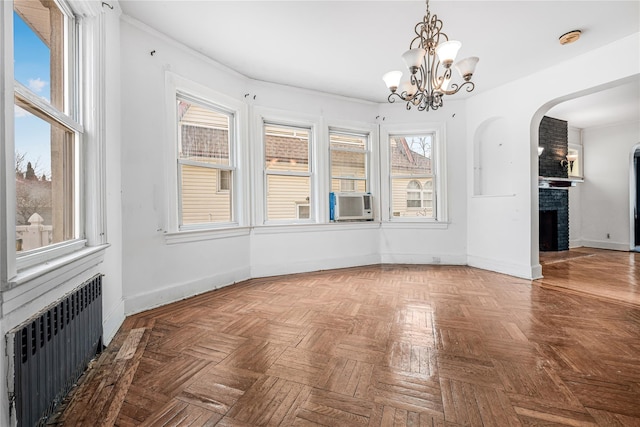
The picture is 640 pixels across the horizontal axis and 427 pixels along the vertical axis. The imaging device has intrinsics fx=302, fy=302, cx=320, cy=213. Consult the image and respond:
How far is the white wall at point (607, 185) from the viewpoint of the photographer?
6433 mm

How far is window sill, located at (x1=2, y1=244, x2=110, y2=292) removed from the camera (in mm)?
1170

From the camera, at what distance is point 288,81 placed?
13.7 ft

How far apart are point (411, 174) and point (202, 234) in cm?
344

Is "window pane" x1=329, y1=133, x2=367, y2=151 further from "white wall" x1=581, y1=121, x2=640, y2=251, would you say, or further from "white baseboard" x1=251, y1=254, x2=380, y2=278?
"white wall" x1=581, y1=121, x2=640, y2=251

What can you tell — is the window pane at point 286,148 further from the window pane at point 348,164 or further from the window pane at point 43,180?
the window pane at point 43,180

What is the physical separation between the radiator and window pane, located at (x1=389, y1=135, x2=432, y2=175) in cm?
442

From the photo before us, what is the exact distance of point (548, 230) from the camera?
260 inches

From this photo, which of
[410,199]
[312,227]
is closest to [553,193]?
[410,199]

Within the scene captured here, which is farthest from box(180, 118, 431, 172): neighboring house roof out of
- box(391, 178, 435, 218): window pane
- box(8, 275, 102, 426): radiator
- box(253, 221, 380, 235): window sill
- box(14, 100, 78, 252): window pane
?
box(8, 275, 102, 426): radiator

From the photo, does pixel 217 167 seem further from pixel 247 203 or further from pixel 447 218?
pixel 447 218

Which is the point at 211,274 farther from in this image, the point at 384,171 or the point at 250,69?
the point at 384,171

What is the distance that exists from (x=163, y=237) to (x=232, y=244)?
94cm

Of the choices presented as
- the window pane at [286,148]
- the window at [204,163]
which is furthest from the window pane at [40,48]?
the window pane at [286,148]

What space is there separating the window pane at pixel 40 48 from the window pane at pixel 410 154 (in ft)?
14.2
